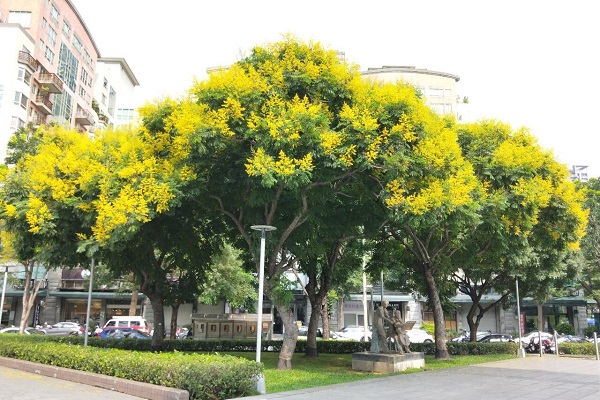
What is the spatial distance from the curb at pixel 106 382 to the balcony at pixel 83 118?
4124cm

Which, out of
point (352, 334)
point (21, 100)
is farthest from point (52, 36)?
point (352, 334)

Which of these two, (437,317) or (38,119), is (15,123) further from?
Result: (437,317)

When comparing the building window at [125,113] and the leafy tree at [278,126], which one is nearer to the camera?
the leafy tree at [278,126]

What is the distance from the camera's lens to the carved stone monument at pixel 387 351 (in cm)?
1600

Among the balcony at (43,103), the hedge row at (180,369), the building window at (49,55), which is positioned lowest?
the hedge row at (180,369)

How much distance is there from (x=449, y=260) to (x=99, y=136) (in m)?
14.6

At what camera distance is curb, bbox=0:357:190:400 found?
988cm

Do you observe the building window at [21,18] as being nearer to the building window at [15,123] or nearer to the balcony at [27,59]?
the balcony at [27,59]

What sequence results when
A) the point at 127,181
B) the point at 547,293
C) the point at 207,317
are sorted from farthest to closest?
the point at 207,317 < the point at 547,293 < the point at 127,181

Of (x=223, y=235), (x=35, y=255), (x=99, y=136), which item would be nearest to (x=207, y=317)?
(x=223, y=235)

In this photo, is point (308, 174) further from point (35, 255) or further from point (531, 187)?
point (35, 255)

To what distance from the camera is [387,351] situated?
1681 centimetres

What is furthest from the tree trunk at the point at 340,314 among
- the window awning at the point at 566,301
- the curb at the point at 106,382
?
the curb at the point at 106,382

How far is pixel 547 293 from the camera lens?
1123 inches
